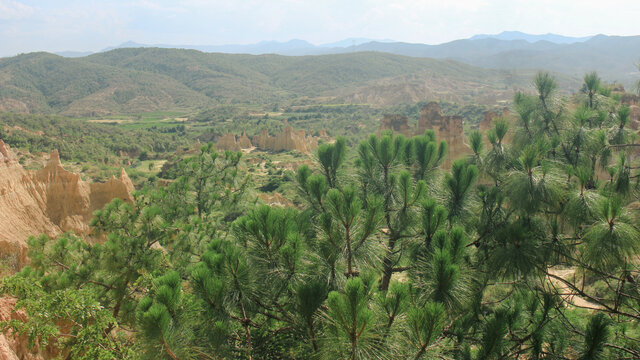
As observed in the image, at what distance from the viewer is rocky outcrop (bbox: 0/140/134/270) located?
1250 centimetres

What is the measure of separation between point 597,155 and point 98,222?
363 inches

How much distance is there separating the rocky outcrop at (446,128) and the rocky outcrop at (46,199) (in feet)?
63.8

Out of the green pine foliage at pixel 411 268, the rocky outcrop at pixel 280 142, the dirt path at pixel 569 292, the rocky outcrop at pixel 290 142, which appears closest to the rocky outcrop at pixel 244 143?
the rocky outcrop at pixel 280 142

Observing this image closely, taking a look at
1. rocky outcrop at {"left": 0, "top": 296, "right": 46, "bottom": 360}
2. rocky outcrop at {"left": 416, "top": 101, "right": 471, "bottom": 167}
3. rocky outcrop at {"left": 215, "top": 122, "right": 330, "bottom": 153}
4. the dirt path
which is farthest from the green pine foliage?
rocky outcrop at {"left": 215, "top": 122, "right": 330, "bottom": 153}

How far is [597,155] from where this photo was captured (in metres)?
5.13

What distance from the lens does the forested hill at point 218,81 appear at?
349 ft

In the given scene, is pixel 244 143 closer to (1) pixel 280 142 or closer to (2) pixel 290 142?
(1) pixel 280 142

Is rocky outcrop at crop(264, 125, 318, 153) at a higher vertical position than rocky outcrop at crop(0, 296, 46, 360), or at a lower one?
lower

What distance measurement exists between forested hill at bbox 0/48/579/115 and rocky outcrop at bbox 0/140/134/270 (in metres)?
94.3

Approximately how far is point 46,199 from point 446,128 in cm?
3080

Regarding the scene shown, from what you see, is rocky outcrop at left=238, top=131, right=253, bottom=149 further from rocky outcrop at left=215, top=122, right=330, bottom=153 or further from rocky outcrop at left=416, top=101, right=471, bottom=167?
rocky outcrop at left=416, top=101, right=471, bottom=167

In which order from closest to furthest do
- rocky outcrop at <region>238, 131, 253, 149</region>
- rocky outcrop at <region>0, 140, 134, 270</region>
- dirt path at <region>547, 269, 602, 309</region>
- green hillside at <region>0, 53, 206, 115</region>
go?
dirt path at <region>547, 269, 602, 309</region> → rocky outcrop at <region>0, 140, 134, 270</region> → rocky outcrop at <region>238, 131, 253, 149</region> → green hillside at <region>0, 53, 206, 115</region>

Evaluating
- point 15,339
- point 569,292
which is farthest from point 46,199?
point 569,292

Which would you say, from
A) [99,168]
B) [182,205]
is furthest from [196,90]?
[182,205]
